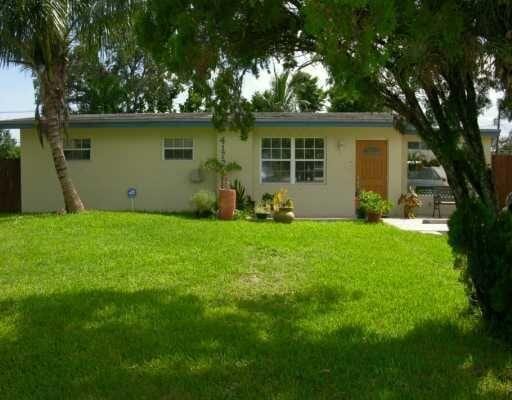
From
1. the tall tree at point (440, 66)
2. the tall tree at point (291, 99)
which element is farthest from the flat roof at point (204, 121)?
the tall tree at point (291, 99)

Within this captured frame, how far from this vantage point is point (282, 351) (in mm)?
4688

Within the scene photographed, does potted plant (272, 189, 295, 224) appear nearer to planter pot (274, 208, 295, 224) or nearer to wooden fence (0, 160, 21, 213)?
planter pot (274, 208, 295, 224)

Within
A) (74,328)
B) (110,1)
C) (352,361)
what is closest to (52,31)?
(110,1)

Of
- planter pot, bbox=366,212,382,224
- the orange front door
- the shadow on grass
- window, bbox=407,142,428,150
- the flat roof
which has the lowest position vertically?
the shadow on grass

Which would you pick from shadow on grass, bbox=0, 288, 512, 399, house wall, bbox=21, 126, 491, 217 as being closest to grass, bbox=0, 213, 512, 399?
shadow on grass, bbox=0, 288, 512, 399

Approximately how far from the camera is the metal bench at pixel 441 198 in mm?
15852

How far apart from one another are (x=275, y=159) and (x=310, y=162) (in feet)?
3.29

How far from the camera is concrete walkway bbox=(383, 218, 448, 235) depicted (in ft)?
41.2

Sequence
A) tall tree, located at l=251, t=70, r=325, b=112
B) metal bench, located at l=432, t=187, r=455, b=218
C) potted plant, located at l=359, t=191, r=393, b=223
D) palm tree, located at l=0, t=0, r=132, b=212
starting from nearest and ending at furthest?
palm tree, located at l=0, t=0, r=132, b=212, potted plant, located at l=359, t=191, r=393, b=223, metal bench, located at l=432, t=187, r=455, b=218, tall tree, located at l=251, t=70, r=325, b=112

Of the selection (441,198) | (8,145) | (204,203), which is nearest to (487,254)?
(204,203)

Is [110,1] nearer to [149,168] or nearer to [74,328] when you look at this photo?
[149,168]

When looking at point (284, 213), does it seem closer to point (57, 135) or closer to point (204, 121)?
point (204, 121)

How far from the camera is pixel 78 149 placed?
16484mm

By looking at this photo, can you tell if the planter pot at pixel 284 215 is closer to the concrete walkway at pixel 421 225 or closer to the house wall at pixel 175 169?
the concrete walkway at pixel 421 225
